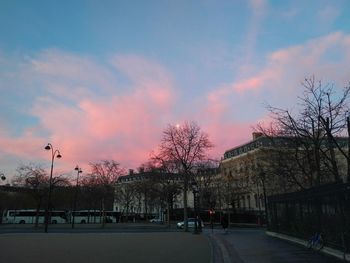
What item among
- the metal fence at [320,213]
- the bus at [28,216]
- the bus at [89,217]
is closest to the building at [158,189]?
the bus at [89,217]

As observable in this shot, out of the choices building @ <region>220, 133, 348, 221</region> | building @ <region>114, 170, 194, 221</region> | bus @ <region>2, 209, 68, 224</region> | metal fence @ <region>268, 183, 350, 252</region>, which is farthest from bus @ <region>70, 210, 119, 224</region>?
metal fence @ <region>268, 183, 350, 252</region>

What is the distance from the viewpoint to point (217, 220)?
89688mm

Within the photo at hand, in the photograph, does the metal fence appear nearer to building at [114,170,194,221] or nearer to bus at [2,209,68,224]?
building at [114,170,194,221]

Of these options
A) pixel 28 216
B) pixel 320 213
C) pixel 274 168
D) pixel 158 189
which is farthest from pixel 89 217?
pixel 320 213

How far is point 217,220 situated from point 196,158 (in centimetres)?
3325

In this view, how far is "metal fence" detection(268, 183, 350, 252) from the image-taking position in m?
16.5

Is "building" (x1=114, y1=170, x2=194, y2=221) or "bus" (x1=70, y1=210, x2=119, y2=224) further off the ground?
"building" (x1=114, y1=170, x2=194, y2=221)

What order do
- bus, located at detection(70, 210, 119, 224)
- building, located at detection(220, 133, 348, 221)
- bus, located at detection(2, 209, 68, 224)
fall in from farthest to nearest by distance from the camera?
bus, located at detection(70, 210, 119, 224)
bus, located at detection(2, 209, 68, 224)
building, located at detection(220, 133, 348, 221)

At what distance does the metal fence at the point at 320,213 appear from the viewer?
54.1 feet

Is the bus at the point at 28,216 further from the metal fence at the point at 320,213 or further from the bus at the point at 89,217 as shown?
the metal fence at the point at 320,213

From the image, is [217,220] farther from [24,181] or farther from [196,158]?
[24,181]

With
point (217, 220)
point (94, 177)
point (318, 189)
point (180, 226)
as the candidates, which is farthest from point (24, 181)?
point (318, 189)

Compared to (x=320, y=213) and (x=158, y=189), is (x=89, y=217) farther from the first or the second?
(x=320, y=213)

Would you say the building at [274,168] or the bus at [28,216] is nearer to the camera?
the building at [274,168]
